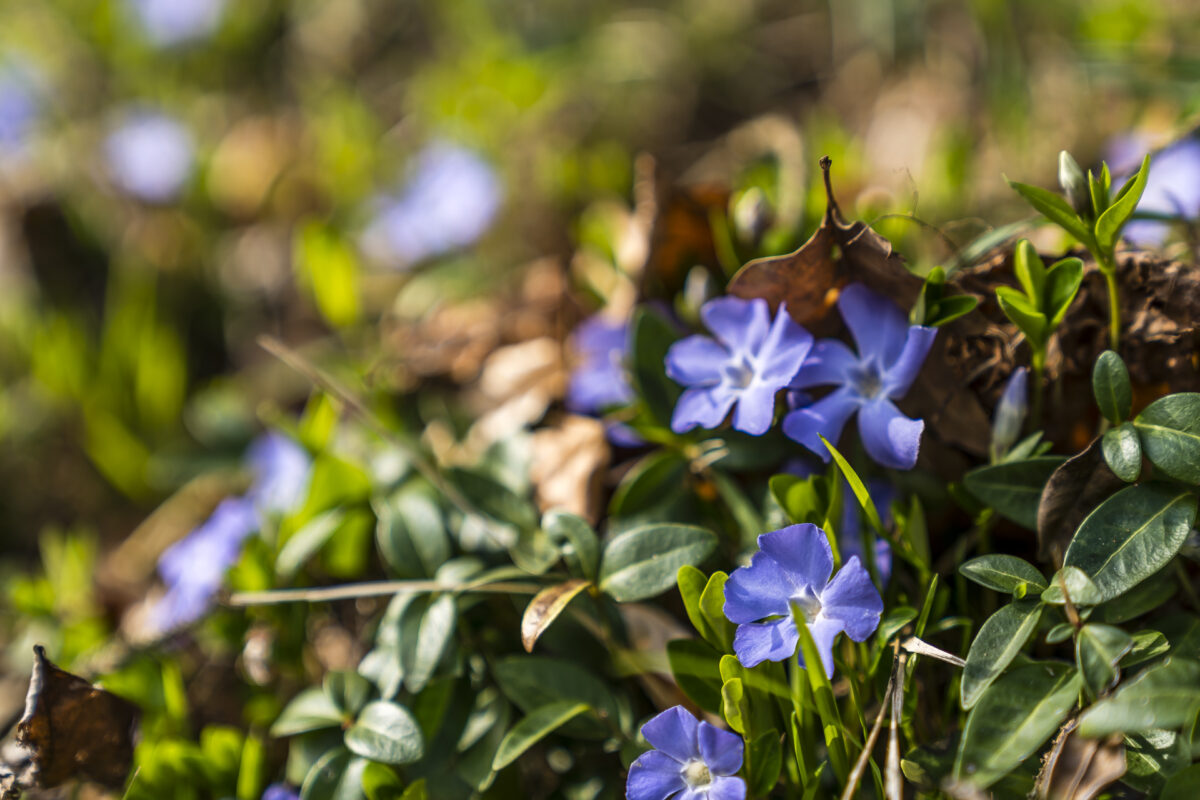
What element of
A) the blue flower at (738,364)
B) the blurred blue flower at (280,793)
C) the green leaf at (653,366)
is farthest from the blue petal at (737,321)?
the blurred blue flower at (280,793)

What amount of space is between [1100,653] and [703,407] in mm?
545

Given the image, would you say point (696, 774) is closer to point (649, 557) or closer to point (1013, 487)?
point (649, 557)

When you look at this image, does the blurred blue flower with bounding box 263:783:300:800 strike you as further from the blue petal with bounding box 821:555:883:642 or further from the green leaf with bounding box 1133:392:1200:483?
the green leaf with bounding box 1133:392:1200:483

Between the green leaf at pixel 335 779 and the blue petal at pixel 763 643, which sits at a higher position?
the blue petal at pixel 763 643

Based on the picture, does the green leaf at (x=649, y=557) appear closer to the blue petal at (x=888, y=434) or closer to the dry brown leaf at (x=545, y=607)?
the dry brown leaf at (x=545, y=607)

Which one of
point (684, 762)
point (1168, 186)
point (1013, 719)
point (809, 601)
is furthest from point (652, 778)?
point (1168, 186)

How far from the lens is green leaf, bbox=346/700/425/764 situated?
1.16 meters

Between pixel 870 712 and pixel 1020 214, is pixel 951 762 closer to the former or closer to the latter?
pixel 870 712

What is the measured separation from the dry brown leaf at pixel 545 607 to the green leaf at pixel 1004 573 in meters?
0.48


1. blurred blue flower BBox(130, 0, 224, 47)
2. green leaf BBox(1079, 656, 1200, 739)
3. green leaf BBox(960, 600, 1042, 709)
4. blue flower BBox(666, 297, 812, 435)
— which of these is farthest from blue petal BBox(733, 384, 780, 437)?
blurred blue flower BBox(130, 0, 224, 47)

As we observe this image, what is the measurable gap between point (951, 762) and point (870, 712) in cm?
15

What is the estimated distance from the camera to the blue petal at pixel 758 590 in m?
1.05

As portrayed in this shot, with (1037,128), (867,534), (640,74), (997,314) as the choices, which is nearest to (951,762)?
(867,534)

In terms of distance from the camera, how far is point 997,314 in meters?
1.27
